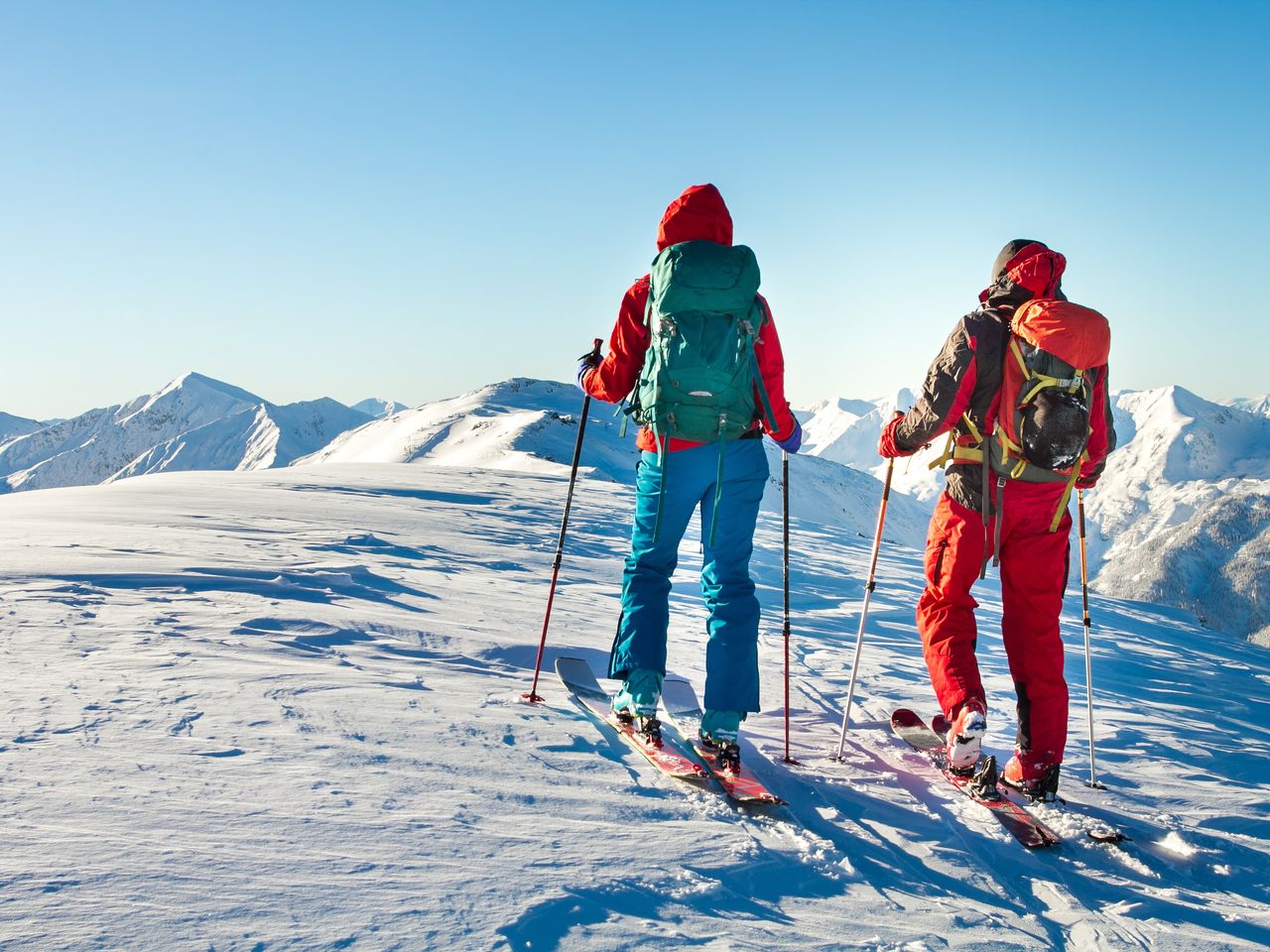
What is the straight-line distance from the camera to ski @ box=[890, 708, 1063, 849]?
3.29 meters

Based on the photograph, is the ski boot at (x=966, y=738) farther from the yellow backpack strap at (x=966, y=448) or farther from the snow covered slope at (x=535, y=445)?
the snow covered slope at (x=535, y=445)

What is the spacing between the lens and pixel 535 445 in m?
59.3

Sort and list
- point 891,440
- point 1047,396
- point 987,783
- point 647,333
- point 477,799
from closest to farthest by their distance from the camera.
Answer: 1. point 477,799
2. point 987,783
3. point 1047,396
4. point 647,333
5. point 891,440

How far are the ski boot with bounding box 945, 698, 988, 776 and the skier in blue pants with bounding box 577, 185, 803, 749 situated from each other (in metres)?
0.98

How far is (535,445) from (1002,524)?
56.1 m

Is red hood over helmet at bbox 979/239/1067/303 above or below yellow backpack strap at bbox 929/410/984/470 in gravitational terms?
above

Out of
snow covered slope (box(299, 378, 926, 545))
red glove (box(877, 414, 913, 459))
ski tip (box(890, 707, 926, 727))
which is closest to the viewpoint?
red glove (box(877, 414, 913, 459))

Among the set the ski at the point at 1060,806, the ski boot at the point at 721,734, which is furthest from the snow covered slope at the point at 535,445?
the ski boot at the point at 721,734

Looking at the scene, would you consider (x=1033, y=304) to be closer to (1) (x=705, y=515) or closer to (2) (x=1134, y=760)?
(1) (x=705, y=515)

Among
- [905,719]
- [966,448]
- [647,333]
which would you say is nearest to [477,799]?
[647,333]

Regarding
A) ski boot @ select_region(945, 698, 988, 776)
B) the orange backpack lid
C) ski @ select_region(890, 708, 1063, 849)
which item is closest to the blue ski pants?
ski boot @ select_region(945, 698, 988, 776)

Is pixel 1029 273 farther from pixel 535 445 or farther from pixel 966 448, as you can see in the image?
pixel 535 445

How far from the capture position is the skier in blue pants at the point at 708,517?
12.7ft

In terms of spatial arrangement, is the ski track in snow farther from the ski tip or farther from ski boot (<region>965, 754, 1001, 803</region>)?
the ski tip
